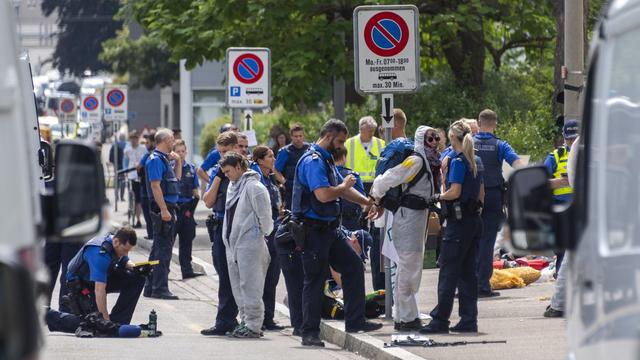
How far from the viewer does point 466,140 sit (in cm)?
1319

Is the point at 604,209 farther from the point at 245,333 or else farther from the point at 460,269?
the point at 245,333

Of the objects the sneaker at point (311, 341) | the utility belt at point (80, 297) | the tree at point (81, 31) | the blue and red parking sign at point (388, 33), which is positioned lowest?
the sneaker at point (311, 341)

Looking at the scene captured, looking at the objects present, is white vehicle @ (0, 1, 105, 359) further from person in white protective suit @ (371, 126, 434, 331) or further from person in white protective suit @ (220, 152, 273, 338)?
person in white protective suit @ (220, 152, 273, 338)

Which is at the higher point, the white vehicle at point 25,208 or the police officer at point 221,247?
the white vehicle at point 25,208

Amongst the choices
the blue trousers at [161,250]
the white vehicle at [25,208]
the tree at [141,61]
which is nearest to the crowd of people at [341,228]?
the blue trousers at [161,250]

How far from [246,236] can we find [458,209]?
203 centimetres

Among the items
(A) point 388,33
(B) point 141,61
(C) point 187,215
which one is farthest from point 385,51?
(B) point 141,61

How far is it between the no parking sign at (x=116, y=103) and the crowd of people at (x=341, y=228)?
74.5 feet

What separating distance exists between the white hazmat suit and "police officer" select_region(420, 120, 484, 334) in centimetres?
162

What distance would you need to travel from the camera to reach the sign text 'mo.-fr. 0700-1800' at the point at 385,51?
1424 centimetres

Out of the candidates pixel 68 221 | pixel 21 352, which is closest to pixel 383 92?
pixel 68 221

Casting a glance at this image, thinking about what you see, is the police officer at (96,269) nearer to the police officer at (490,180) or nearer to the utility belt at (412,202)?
the utility belt at (412,202)

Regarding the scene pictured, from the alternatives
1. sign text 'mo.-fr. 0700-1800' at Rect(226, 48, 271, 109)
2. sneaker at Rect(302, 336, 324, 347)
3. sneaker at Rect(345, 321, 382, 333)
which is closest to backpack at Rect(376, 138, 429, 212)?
sneaker at Rect(345, 321, 382, 333)

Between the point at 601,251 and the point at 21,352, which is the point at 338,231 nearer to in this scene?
the point at 601,251
